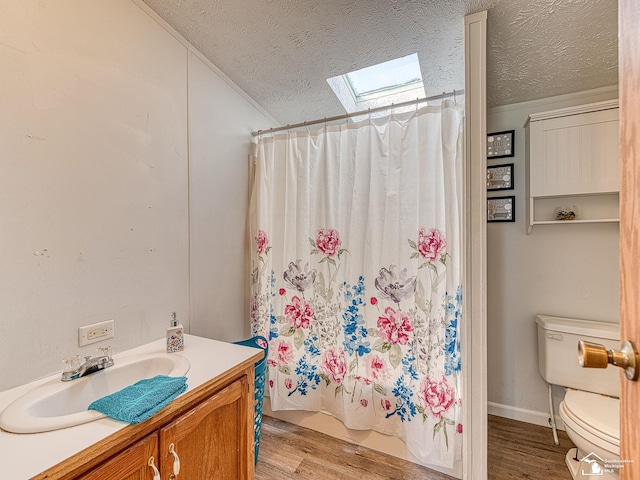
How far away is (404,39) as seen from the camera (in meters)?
1.51

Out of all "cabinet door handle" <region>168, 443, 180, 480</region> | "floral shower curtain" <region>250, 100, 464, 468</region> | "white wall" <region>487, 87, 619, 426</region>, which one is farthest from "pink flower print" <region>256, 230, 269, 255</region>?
"white wall" <region>487, 87, 619, 426</region>

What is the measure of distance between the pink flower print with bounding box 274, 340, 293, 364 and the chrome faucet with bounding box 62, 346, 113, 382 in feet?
3.27

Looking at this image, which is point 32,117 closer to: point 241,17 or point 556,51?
point 241,17

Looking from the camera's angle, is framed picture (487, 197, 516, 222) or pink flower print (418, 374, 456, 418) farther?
framed picture (487, 197, 516, 222)

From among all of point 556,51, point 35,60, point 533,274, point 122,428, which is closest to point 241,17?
point 35,60

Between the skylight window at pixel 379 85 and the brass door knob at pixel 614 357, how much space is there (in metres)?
1.88

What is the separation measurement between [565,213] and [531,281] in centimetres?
50

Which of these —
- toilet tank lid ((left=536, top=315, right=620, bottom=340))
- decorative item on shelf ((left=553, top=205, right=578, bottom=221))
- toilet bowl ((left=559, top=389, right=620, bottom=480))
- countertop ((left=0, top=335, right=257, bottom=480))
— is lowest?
toilet bowl ((left=559, top=389, right=620, bottom=480))

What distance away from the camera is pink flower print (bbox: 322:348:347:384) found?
175 centimetres

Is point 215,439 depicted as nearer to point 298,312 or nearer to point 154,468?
point 154,468

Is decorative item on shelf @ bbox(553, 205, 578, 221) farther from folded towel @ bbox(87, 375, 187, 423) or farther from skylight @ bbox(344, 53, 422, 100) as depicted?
folded towel @ bbox(87, 375, 187, 423)

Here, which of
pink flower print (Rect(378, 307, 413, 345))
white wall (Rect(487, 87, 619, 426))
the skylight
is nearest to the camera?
pink flower print (Rect(378, 307, 413, 345))

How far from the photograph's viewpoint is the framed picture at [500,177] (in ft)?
6.70

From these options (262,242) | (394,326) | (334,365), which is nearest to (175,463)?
(334,365)
